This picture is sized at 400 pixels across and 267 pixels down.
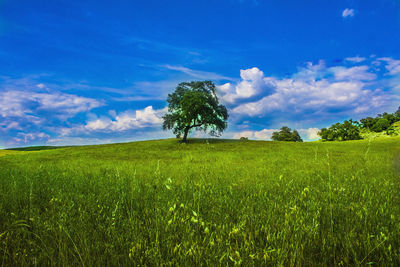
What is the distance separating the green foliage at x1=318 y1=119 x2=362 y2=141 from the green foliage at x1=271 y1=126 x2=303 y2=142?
18.1 meters

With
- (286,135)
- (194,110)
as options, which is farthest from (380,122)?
(194,110)

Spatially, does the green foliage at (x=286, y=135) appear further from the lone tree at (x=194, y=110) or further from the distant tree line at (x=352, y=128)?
the lone tree at (x=194, y=110)

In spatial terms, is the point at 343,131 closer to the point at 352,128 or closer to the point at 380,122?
the point at 352,128

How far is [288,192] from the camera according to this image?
14.9ft

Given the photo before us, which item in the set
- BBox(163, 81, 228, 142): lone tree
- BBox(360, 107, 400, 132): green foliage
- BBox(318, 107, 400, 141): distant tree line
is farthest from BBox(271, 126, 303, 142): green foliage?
BBox(163, 81, 228, 142): lone tree

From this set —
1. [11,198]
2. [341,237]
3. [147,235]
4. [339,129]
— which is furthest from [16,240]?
[339,129]

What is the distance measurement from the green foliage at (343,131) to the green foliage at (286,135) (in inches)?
715

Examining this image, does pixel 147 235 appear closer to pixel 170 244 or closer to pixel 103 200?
pixel 170 244

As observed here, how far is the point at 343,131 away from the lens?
186 ft

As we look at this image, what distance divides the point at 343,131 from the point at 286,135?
898 inches

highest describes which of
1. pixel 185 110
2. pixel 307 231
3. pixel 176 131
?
pixel 185 110

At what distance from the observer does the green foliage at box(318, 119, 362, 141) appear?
5497cm

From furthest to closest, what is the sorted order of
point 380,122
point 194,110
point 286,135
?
point 286,135 < point 380,122 < point 194,110

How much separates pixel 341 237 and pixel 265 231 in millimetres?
901
